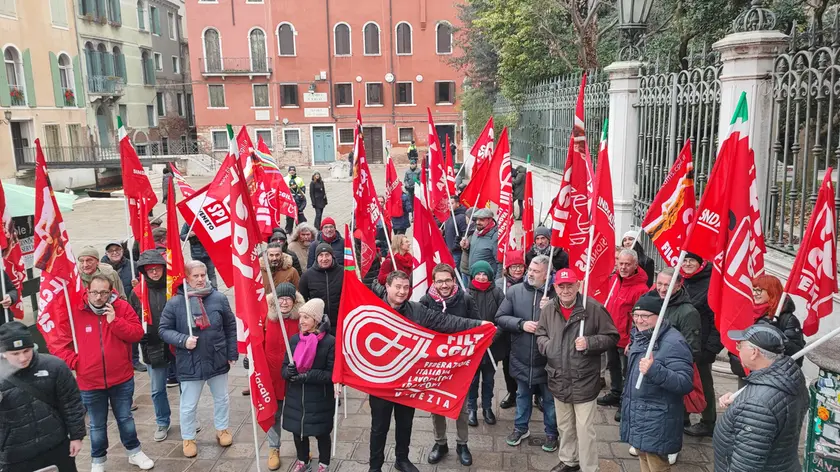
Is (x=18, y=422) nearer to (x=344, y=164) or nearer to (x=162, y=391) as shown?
(x=162, y=391)

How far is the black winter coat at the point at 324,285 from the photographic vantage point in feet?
22.5

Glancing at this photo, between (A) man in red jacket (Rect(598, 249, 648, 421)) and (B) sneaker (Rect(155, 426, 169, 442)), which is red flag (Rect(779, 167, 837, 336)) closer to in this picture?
(A) man in red jacket (Rect(598, 249, 648, 421))

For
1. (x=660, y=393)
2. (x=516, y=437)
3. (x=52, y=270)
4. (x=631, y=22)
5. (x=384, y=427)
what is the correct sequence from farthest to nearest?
Answer: (x=631, y=22) < (x=516, y=437) < (x=52, y=270) < (x=384, y=427) < (x=660, y=393)

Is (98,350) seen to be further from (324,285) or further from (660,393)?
(660,393)

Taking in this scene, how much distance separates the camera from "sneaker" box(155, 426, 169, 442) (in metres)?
5.83

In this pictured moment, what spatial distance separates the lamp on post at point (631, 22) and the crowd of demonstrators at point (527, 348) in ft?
15.7

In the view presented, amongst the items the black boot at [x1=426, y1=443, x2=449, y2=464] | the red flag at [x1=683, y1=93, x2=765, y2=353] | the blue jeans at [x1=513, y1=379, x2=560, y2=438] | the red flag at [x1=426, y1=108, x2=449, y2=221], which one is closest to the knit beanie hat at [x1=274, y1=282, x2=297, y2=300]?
the black boot at [x1=426, y1=443, x2=449, y2=464]

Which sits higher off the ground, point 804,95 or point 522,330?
point 804,95

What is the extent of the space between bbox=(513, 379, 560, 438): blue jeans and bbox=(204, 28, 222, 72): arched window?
1531 inches

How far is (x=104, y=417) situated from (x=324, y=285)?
2470 millimetres

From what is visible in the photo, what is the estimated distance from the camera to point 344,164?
35.2m

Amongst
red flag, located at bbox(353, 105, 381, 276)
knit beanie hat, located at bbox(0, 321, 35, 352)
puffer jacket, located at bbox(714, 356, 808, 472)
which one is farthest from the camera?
red flag, located at bbox(353, 105, 381, 276)

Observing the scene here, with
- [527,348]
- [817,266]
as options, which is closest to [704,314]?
[817,266]

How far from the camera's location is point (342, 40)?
40375 millimetres
